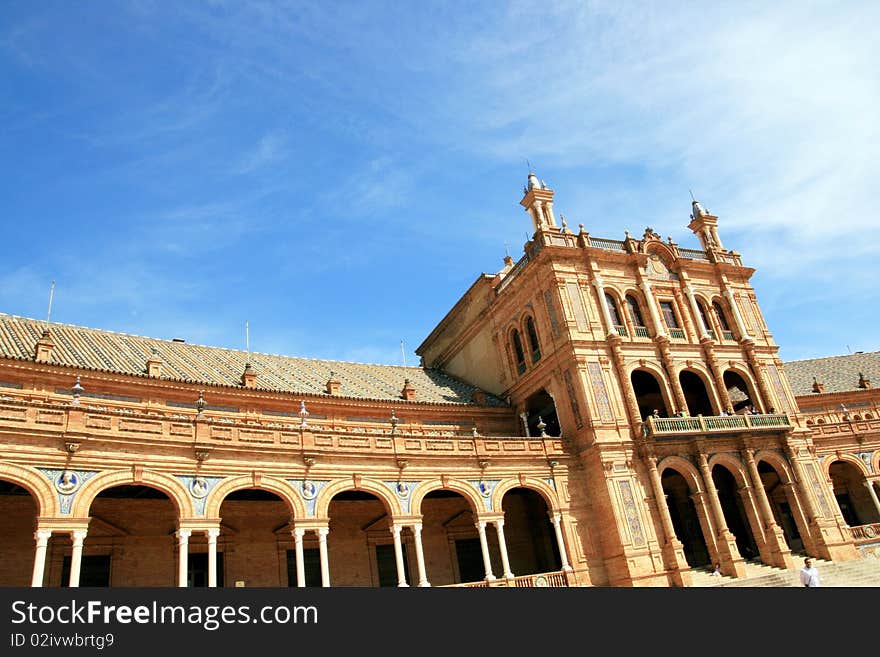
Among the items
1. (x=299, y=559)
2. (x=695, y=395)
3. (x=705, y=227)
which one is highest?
(x=705, y=227)

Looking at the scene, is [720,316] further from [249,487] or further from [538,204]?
[249,487]

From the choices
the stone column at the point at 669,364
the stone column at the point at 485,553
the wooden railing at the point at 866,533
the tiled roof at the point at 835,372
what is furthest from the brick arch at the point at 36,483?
the tiled roof at the point at 835,372

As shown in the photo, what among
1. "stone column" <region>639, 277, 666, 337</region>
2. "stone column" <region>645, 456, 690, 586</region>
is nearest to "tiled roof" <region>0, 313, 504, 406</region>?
"stone column" <region>639, 277, 666, 337</region>

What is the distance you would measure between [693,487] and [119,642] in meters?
25.0

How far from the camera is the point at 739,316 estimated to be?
3575 centimetres

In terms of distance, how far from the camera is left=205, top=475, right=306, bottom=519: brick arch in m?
19.8

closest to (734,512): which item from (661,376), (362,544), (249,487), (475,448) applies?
(661,376)

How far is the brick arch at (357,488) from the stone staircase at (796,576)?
41.5ft

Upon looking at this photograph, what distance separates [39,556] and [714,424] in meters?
26.9

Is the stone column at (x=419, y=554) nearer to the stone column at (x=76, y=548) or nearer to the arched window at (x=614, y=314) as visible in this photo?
the stone column at (x=76, y=548)

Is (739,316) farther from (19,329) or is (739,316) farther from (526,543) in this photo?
(19,329)

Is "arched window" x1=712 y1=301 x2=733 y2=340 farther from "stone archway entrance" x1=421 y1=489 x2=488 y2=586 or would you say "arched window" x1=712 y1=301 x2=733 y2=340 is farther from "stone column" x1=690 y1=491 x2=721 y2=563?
"stone archway entrance" x1=421 y1=489 x2=488 y2=586

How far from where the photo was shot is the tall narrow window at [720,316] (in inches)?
1409

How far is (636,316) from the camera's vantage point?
33406mm
